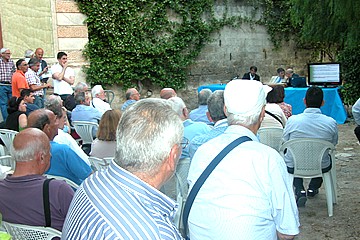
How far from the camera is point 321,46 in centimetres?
1434

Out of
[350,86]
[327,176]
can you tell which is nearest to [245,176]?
[327,176]

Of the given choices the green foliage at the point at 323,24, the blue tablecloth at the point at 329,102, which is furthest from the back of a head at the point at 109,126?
the blue tablecloth at the point at 329,102

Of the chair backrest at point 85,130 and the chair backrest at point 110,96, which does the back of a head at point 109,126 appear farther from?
the chair backrest at point 110,96

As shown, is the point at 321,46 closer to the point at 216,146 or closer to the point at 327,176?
the point at 327,176

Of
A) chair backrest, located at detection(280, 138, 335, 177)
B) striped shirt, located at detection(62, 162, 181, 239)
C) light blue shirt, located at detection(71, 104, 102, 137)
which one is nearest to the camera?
striped shirt, located at detection(62, 162, 181, 239)

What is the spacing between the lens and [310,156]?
4.46m

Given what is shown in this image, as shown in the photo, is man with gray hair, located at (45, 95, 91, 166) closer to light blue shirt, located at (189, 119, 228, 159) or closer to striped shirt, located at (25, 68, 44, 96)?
light blue shirt, located at (189, 119, 228, 159)

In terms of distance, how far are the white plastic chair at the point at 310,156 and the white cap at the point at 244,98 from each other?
2.40m

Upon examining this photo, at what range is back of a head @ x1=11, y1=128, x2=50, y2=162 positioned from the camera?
252 cm

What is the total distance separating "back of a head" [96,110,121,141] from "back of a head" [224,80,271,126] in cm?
181

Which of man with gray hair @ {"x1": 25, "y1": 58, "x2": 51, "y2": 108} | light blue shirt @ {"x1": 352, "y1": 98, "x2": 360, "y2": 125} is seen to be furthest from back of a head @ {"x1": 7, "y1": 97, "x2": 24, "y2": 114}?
light blue shirt @ {"x1": 352, "y1": 98, "x2": 360, "y2": 125}

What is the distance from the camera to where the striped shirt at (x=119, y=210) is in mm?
1223

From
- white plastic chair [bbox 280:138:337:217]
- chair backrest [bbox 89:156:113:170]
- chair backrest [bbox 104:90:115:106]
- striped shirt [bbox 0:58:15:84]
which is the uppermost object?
striped shirt [bbox 0:58:15:84]

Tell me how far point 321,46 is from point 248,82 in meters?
13.1
